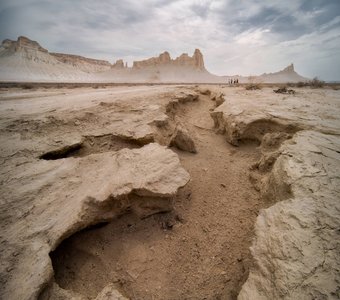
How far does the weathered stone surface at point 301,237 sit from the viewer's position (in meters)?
1.46

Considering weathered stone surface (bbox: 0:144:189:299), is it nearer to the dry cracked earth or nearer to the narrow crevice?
the dry cracked earth

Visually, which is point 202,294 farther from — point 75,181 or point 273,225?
point 75,181

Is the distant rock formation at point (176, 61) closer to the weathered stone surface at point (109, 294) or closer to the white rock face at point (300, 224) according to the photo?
the white rock face at point (300, 224)

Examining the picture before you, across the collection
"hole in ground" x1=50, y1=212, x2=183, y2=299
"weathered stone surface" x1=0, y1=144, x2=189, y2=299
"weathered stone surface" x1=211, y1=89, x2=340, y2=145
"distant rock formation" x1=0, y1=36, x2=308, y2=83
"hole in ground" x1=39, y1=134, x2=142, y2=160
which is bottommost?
"hole in ground" x1=50, y1=212, x2=183, y2=299

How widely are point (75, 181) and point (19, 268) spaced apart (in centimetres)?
103

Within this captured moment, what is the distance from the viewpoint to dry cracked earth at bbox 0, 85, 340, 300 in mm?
1729

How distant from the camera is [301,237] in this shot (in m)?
1.72

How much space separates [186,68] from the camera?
256ft

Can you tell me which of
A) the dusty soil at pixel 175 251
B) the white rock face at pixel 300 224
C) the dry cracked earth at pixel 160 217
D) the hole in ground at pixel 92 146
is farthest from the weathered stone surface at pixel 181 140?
the white rock face at pixel 300 224

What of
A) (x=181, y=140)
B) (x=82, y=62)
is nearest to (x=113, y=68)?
(x=82, y=62)

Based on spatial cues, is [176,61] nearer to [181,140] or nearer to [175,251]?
[181,140]

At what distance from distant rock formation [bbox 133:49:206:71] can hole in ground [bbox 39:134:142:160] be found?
7944cm

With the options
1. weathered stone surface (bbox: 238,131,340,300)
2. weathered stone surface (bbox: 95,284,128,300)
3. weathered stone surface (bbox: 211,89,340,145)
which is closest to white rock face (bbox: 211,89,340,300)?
weathered stone surface (bbox: 238,131,340,300)

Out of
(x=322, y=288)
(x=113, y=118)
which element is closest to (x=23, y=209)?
(x=113, y=118)
